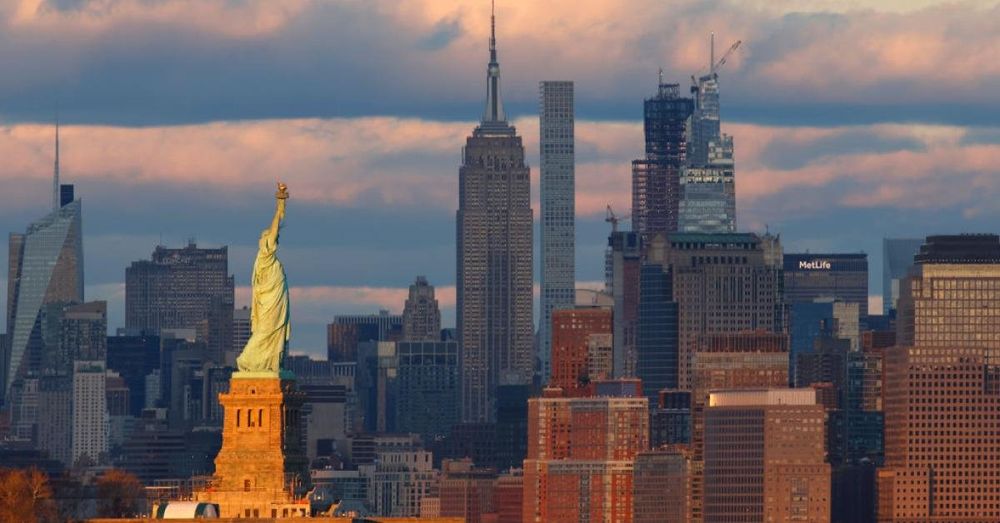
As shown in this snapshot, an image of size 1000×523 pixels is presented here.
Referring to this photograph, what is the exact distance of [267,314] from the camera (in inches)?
3497

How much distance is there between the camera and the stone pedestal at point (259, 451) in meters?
86.2

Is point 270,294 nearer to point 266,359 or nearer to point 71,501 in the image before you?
point 266,359

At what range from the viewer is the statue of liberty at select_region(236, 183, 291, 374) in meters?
88.1

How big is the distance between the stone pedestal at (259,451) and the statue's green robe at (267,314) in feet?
1.59

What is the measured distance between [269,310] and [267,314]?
0.30 feet

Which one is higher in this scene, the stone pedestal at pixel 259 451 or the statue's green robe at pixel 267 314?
the statue's green robe at pixel 267 314

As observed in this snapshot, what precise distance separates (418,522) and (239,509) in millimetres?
3737

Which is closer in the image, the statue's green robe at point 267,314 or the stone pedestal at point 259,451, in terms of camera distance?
the stone pedestal at point 259,451

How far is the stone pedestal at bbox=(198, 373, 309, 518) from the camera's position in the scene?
3396 inches

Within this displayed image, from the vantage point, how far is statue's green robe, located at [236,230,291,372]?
289ft

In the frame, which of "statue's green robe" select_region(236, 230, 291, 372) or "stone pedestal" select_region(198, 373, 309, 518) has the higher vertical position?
"statue's green robe" select_region(236, 230, 291, 372)

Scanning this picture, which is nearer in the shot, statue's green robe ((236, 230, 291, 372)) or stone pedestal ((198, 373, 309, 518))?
stone pedestal ((198, 373, 309, 518))

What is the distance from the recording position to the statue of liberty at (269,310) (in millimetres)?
88062

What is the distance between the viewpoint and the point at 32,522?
283 ft
